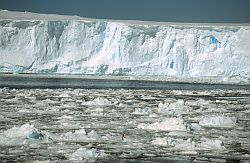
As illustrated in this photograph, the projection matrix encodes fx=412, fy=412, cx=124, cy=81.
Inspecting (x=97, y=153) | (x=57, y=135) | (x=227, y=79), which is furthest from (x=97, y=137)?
(x=227, y=79)

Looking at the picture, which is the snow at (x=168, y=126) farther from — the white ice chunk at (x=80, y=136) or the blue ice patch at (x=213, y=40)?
the blue ice patch at (x=213, y=40)

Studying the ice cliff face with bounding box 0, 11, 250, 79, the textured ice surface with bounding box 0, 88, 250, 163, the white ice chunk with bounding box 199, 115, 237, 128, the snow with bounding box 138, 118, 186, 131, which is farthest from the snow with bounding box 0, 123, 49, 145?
the ice cliff face with bounding box 0, 11, 250, 79

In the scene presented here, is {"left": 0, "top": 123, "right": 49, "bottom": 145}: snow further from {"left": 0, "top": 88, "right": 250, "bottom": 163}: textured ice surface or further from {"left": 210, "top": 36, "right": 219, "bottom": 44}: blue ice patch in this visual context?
{"left": 210, "top": 36, "right": 219, "bottom": 44}: blue ice patch

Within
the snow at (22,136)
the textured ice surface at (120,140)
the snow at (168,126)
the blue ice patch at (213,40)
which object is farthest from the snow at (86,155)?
the blue ice patch at (213,40)

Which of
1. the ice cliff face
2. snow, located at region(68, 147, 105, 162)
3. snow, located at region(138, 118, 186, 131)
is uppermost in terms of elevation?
the ice cliff face

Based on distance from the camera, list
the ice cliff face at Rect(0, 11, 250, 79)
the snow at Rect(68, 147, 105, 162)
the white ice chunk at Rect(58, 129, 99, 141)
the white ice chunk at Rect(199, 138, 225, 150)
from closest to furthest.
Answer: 1. the snow at Rect(68, 147, 105, 162)
2. the white ice chunk at Rect(199, 138, 225, 150)
3. the white ice chunk at Rect(58, 129, 99, 141)
4. the ice cliff face at Rect(0, 11, 250, 79)

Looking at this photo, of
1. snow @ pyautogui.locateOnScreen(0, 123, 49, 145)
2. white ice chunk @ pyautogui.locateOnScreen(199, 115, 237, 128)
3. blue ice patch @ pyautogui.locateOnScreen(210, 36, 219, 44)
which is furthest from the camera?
blue ice patch @ pyautogui.locateOnScreen(210, 36, 219, 44)

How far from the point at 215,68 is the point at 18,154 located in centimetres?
7534

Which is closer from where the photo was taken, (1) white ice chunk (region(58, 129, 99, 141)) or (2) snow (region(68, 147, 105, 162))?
(2) snow (region(68, 147, 105, 162))

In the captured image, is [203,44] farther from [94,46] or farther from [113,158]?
[113,158]

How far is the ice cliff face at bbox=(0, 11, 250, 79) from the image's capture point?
262 feet

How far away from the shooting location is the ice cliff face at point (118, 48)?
262 ft

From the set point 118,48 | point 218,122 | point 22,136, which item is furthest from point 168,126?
point 118,48

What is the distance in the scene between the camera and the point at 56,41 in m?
82.6
